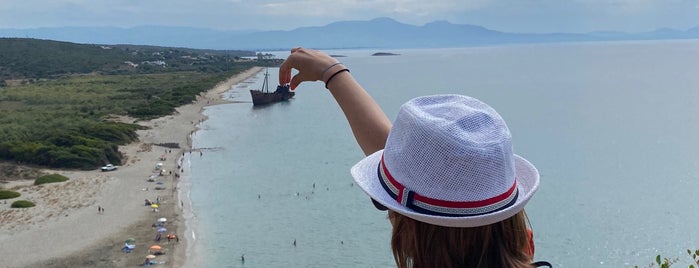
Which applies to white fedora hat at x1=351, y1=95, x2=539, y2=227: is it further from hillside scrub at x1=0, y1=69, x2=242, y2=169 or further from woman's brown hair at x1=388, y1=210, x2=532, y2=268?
hillside scrub at x1=0, y1=69, x2=242, y2=169

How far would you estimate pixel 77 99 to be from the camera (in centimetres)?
5053

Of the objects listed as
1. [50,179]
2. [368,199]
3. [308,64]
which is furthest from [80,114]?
[308,64]

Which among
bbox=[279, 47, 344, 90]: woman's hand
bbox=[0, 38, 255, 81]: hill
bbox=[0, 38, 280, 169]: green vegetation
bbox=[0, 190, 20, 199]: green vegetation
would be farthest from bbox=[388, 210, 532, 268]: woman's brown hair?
bbox=[0, 38, 255, 81]: hill

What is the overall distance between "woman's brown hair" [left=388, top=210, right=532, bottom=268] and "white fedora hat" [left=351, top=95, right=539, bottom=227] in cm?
5

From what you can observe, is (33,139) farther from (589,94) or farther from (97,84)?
(589,94)

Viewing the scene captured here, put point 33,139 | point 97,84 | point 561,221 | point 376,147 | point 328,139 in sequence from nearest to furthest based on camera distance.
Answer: point 376,147 → point 561,221 → point 33,139 → point 328,139 → point 97,84

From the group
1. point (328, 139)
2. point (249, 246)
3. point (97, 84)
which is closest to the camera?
point (249, 246)

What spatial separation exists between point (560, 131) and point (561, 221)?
829 inches

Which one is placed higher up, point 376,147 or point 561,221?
point 376,147

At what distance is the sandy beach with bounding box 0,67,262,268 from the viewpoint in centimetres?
1586

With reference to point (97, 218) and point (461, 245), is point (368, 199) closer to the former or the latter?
point (97, 218)

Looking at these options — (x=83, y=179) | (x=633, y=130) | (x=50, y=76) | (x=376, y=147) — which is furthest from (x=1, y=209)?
(x=50, y=76)

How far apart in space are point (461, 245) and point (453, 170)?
0.54 ft

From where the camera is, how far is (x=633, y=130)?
132ft
